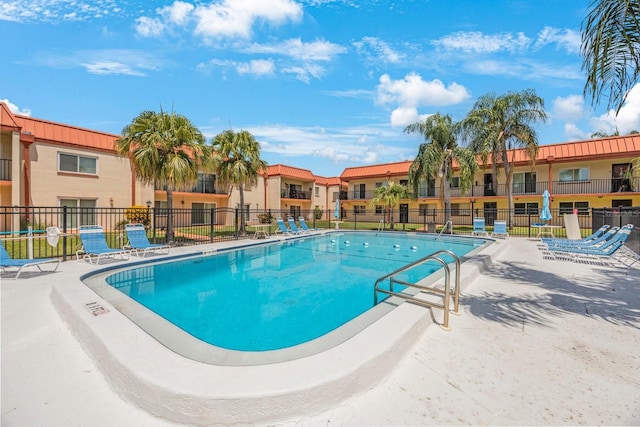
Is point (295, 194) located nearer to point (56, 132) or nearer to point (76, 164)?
point (76, 164)

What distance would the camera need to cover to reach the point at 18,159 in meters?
14.8

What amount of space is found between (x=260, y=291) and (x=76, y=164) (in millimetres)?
17727

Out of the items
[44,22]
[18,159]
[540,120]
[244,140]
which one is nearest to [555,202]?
[540,120]

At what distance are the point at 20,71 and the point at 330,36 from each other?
11.7 m

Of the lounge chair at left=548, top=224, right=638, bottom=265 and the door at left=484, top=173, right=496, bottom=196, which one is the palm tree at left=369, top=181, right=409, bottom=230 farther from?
the lounge chair at left=548, top=224, right=638, bottom=265

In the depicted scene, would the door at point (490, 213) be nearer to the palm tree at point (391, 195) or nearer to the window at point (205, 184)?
the palm tree at point (391, 195)

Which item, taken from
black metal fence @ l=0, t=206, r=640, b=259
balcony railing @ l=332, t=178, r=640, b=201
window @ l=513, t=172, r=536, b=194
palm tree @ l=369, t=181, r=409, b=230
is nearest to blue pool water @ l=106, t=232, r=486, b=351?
black metal fence @ l=0, t=206, r=640, b=259

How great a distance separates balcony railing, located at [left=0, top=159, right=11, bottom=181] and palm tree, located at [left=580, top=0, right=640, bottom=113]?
23184 mm

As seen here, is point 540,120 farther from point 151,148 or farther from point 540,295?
point 151,148

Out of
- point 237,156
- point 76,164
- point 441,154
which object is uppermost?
point 441,154

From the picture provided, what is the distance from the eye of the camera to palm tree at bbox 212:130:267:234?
16.6 meters

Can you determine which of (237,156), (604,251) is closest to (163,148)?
(237,156)

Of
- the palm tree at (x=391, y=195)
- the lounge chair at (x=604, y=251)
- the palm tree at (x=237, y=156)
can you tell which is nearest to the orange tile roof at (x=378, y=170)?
the palm tree at (x=391, y=195)

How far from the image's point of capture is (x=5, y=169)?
49.9ft
